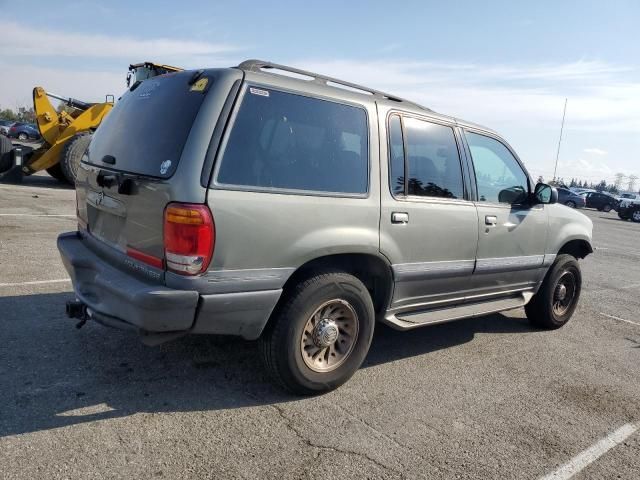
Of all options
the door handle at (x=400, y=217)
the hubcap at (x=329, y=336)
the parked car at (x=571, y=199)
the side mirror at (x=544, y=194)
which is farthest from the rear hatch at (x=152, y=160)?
the parked car at (x=571, y=199)

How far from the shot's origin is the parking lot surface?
2658 mm

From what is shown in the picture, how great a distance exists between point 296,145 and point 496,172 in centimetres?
225

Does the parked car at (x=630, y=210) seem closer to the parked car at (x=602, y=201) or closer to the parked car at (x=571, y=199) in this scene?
the parked car at (x=571, y=199)

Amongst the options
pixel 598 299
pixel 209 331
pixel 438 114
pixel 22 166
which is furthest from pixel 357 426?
pixel 22 166

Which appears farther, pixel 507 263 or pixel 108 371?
pixel 507 263

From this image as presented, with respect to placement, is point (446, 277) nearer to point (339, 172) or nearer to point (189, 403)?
Result: point (339, 172)

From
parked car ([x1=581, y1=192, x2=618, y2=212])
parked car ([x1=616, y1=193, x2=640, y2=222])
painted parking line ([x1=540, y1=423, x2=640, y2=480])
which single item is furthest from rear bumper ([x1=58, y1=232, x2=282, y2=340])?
parked car ([x1=581, y1=192, x2=618, y2=212])

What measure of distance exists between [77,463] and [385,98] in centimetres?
302

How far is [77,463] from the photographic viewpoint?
2.49 m

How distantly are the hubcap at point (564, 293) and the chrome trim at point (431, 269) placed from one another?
1751 millimetres

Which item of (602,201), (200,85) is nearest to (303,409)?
(200,85)

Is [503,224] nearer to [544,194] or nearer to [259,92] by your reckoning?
[544,194]

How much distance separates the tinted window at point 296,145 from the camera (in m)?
2.96

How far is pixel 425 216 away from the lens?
3803 mm
